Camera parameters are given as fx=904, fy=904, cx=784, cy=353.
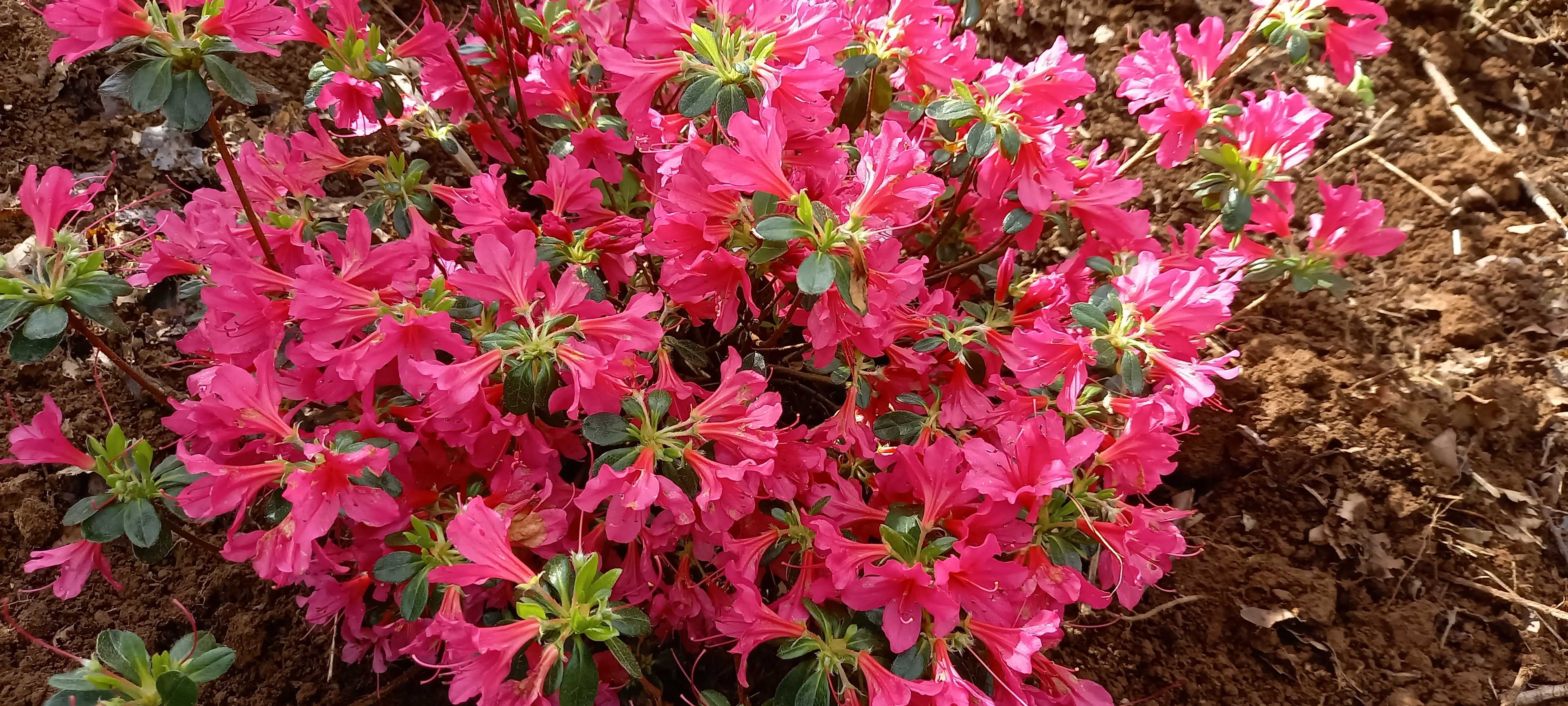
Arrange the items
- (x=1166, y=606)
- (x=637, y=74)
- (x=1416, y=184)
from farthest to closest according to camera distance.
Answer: (x=1416, y=184), (x=1166, y=606), (x=637, y=74)

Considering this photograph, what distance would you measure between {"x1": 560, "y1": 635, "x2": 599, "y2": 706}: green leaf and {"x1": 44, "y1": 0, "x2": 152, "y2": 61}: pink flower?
94cm

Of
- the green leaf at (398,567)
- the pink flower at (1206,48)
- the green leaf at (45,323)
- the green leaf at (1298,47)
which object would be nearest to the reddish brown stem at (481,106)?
the green leaf at (45,323)

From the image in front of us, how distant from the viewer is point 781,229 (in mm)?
1114

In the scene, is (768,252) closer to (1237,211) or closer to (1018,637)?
(1018,637)

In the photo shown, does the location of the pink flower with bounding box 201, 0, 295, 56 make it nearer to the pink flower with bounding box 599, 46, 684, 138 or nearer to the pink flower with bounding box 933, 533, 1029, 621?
the pink flower with bounding box 599, 46, 684, 138

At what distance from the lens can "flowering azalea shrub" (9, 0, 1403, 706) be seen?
3.86 feet

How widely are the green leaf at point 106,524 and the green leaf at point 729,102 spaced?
97 centimetres

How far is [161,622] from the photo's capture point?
1.75m

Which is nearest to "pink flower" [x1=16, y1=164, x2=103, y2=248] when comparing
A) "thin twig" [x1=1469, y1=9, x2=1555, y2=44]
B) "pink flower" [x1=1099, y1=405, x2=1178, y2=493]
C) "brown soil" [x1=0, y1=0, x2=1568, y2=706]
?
"brown soil" [x1=0, y1=0, x2=1568, y2=706]

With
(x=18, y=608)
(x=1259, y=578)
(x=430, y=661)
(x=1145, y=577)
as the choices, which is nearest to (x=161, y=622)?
(x=18, y=608)

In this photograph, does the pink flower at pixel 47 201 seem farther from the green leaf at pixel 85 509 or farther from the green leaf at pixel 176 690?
the green leaf at pixel 176 690

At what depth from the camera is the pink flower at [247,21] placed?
3.84 feet

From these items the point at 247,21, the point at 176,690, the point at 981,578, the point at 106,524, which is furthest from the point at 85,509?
the point at 981,578

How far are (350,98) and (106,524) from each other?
747 mm
